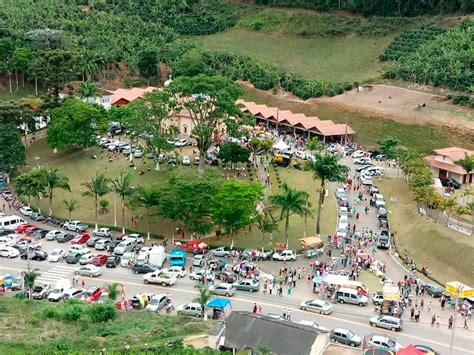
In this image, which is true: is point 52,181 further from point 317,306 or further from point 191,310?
point 317,306

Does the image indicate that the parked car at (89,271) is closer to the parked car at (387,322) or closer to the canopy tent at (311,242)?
the canopy tent at (311,242)

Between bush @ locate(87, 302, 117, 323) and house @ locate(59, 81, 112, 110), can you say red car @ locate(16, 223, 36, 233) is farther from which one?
house @ locate(59, 81, 112, 110)

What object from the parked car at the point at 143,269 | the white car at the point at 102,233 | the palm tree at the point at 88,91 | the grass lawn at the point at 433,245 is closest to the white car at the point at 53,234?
the white car at the point at 102,233

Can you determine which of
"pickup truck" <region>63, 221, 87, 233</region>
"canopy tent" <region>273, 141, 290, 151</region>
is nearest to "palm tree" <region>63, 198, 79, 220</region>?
"pickup truck" <region>63, 221, 87, 233</region>

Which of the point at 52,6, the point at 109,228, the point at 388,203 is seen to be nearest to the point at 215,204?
the point at 109,228

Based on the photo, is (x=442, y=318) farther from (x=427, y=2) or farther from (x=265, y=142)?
(x=427, y=2)

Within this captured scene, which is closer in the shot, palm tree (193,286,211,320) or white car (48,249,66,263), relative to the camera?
palm tree (193,286,211,320)
